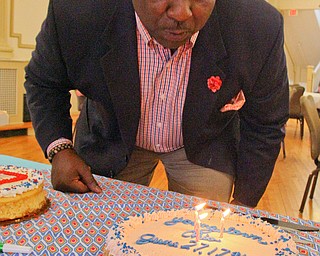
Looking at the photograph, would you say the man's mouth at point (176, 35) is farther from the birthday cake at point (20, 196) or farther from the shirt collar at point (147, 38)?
the birthday cake at point (20, 196)

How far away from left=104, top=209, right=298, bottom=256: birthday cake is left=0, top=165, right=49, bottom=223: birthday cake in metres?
0.27

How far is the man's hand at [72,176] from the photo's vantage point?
Answer: 114 cm

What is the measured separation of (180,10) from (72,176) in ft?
1.61

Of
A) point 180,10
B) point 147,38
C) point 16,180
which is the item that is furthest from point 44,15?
point 180,10

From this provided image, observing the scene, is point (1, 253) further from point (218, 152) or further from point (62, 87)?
point (218, 152)

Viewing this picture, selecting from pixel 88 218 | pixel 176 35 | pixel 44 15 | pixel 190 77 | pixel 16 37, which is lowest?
pixel 16 37

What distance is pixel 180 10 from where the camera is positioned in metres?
0.94

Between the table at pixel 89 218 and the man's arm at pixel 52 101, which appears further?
the man's arm at pixel 52 101

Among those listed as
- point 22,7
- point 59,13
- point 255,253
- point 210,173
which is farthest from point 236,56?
point 22,7

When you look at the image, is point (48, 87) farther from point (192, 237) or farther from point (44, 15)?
point (44, 15)

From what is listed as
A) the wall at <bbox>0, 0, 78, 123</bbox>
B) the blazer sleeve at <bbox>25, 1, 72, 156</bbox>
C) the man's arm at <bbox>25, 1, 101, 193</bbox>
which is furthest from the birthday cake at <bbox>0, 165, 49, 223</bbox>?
the wall at <bbox>0, 0, 78, 123</bbox>

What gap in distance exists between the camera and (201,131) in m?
1.29

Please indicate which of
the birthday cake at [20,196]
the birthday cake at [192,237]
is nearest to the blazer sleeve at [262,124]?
the birthday cake at [192,237]

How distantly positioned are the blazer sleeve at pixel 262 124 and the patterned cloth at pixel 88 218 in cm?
30
